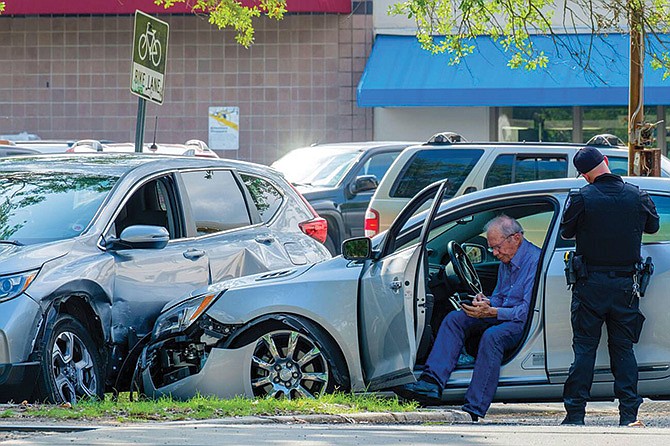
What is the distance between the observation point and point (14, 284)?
7.35 metres

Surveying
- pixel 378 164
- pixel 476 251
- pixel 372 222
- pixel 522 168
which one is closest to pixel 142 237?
pixel 476 251

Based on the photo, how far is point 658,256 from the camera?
775 cm

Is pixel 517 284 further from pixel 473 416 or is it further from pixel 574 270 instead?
pixel 473 416

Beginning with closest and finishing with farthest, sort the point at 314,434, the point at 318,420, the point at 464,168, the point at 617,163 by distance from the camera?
the point at 314,434 < the point at 318,420 < the point at 617,163 < the point at 464,168

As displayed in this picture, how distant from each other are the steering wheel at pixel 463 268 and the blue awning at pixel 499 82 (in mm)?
14618

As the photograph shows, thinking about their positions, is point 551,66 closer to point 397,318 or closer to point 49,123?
point 49,123

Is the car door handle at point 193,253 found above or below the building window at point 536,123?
below

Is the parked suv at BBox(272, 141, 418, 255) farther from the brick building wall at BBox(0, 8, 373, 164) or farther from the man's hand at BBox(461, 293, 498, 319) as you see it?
the man's hand at BBox(461, 293, 498, 319)

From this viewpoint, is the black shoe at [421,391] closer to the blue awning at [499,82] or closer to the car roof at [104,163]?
the car roof at [104,163]

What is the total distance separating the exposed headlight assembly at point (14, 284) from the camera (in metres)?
7.30

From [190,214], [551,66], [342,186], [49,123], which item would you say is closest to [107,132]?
[49,123]

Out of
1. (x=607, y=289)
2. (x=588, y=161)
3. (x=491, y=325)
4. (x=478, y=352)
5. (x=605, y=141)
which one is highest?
(x=605, y=141)

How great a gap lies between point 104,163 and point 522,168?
6779 millimetres

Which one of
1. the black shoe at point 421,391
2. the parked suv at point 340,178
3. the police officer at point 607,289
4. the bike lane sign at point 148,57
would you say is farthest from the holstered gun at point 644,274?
the parked suv at point 340,178
